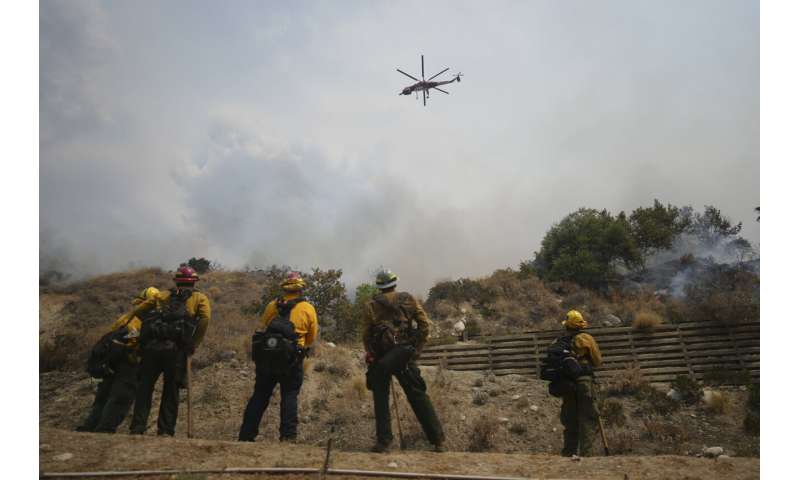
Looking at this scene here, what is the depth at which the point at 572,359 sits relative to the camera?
20.1 feet

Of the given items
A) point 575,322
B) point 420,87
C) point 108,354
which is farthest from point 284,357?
point 420,87

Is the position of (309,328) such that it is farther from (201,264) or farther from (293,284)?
(201,264)

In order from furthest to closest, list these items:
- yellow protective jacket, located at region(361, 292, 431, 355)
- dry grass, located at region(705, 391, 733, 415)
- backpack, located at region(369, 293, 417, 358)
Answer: dry grass, located at region(705, 391, 733, 415), yellow protective jacket, located at region(361, 292, 431, 355), backpack, located at region(369, 293, 417, 358)

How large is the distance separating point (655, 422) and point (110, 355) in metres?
8.74

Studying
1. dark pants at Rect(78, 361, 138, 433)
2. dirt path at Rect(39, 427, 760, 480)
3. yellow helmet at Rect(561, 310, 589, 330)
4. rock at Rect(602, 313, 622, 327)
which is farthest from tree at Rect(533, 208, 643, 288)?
dark pants at Rect(78, 361, 138, 433)

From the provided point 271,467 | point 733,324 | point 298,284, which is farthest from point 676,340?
point 271,467

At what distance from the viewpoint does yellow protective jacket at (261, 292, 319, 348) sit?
17.8 feet

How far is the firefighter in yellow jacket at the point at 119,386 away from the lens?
18.3ft

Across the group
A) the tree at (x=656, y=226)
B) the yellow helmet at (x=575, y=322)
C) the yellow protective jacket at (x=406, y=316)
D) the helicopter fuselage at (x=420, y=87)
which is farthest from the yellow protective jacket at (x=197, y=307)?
the tree at (x=656, y=226)

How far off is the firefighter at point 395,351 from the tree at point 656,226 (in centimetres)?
2406

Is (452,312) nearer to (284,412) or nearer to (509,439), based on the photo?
(509,439)

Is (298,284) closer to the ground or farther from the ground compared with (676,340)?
farther from the ground

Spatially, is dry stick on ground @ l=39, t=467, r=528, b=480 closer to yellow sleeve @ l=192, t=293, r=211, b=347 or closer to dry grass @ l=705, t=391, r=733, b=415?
yellow sleeve @ l=192, t=293, r=211, b=347

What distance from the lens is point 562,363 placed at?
6156 mm
